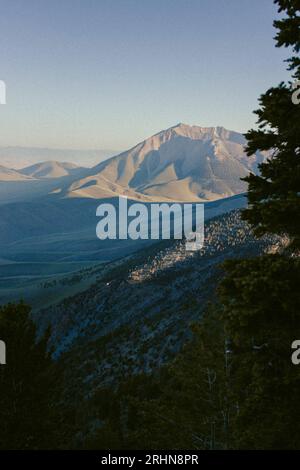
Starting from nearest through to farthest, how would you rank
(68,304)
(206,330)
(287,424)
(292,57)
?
(287,424), (292,57), (206,330), (68,304)

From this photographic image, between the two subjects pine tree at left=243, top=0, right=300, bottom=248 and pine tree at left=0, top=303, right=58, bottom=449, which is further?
pine tree at left=0, top=303, right=58, bottom=449

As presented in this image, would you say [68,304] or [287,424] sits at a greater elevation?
[287,424]

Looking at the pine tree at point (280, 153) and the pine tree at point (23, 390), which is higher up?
the pine tree at point (280, 153)

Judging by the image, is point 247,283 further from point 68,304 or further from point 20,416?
point 68,304

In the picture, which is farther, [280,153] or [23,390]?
[23,390]

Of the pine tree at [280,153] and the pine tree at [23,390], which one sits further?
the pine tree at [23,390]

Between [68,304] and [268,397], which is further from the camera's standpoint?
[68,304]

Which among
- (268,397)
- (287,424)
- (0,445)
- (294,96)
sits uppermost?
(294,96)

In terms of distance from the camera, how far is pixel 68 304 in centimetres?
8631

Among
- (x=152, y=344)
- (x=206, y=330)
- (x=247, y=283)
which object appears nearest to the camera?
(x=247, y=283)

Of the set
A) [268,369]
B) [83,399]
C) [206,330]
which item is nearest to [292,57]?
[268,369]

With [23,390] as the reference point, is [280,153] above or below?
above

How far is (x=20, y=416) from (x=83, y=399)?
27.1 m

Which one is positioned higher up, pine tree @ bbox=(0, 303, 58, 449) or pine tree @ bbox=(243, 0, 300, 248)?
pine tree @ bbox=(243, 0, 300, 248)
